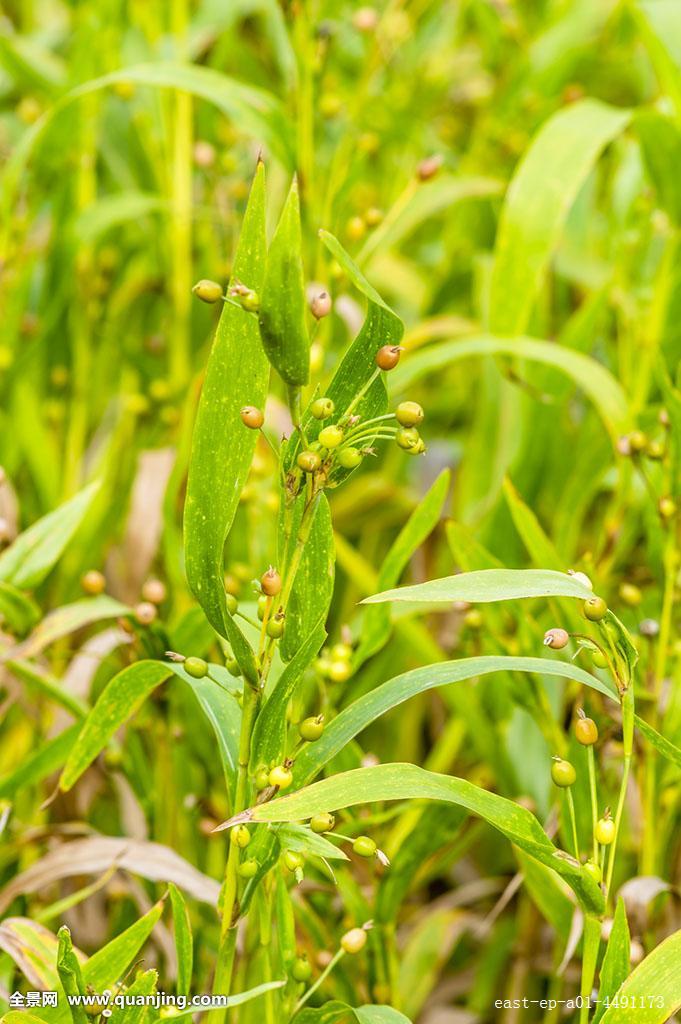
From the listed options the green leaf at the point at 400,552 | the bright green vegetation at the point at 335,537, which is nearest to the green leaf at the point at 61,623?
the bright green vegetation at the point at 335,537

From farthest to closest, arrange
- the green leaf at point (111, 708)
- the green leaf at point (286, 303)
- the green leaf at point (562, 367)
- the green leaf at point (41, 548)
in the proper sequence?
1. the green leaf at point (562, 367)
2. the green leaf at point (41, 548)
3. the green leaf at point (111, 708)
4. the green leaf at point (286, 303)

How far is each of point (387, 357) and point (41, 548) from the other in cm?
28

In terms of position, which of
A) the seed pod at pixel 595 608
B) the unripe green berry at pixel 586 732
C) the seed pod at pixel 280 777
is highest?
the seed pod at pixel 595 608

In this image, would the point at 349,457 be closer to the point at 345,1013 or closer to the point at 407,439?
the point at 407,439

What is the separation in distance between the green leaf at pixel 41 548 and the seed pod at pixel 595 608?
0.30 meters

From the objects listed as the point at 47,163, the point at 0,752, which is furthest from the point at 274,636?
the point at 47,163

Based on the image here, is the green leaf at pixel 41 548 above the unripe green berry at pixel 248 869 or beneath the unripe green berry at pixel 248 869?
above

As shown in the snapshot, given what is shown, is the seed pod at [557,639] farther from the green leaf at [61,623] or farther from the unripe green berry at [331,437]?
the green leaf at [61,623]

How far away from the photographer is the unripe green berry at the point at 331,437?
380 millimetres

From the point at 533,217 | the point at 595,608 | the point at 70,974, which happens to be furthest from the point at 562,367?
the point at 70,974

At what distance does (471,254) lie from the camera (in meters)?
1.03

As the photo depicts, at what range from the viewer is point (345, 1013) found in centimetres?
46

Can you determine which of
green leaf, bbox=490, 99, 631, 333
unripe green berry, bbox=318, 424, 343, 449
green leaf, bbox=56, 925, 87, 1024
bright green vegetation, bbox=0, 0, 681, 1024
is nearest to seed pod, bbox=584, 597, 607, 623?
bright green vegetation, bbox=0, 0, 681, 1024

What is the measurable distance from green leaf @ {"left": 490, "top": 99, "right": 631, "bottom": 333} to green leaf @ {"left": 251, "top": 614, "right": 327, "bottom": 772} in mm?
354
